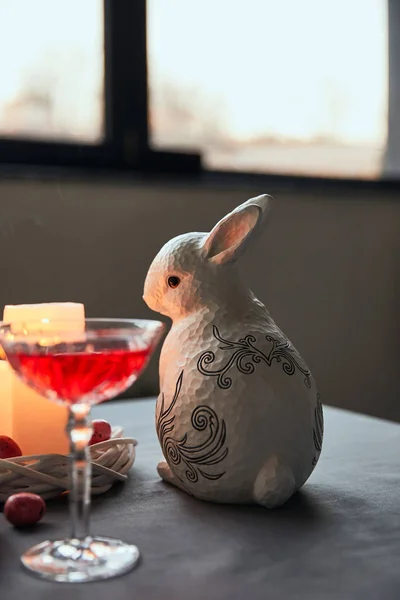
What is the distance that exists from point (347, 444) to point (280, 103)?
1.65 meters

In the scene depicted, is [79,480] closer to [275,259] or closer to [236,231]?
[236,231]

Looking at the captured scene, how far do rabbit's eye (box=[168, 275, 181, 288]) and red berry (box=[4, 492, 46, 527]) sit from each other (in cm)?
27

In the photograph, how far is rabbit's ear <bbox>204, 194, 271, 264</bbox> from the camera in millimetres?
778

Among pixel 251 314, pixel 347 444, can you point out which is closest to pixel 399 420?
pixel 347 444

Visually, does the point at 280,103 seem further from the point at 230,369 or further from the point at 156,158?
the point at 230,369

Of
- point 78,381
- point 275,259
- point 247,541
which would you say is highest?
point 78,381

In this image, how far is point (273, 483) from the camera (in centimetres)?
71

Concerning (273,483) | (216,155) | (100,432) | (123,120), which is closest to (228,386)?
(273,483)

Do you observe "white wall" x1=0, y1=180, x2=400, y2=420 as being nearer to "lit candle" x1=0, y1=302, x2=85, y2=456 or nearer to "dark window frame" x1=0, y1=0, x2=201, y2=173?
"dark window frame" x1=0, y1=0, x2=201, y2=173

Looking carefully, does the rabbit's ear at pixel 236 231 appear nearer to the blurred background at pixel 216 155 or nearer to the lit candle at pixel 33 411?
the lit candle at pixel 33 411

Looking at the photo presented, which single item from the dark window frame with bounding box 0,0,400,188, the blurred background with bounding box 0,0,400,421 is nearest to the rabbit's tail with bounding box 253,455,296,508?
the blurred background with bounding box 0,0,400,421

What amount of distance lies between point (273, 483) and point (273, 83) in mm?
1940

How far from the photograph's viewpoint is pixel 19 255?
1973mm

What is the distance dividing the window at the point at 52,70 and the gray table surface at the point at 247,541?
55.1 inches
